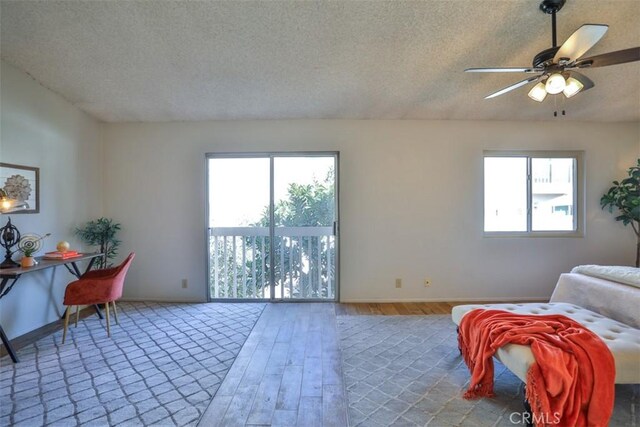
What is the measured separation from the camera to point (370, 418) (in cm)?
171

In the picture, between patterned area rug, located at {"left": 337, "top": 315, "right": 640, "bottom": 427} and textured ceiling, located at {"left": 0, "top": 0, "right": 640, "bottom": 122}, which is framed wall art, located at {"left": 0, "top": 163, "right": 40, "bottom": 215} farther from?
patterned area rug, located at {"left": 337, "top": 315, "right": 640, "bottom": 427}

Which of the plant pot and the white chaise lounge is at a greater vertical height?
the plant pot

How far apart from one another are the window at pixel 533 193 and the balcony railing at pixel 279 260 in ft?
7.61

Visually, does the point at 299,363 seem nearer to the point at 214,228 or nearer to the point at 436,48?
the point at 214,228

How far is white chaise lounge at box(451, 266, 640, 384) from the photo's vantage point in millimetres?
1606

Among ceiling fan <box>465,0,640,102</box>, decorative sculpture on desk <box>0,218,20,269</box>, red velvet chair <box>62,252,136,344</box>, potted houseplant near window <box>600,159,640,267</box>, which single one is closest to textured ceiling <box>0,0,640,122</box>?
ceiling fan <box>465,0,640,102</box>

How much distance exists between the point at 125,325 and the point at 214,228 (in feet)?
4.87

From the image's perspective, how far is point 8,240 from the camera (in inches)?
105

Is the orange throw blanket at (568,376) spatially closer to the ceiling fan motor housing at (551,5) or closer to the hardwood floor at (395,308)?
the hardwood floor at (395,308)

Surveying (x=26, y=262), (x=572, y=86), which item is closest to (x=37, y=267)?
(x=26, y=262)

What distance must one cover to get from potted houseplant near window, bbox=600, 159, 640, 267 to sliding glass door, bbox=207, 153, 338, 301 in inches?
146

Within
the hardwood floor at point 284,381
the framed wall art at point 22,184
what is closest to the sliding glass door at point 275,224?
the hardwood floor at point 284,381
